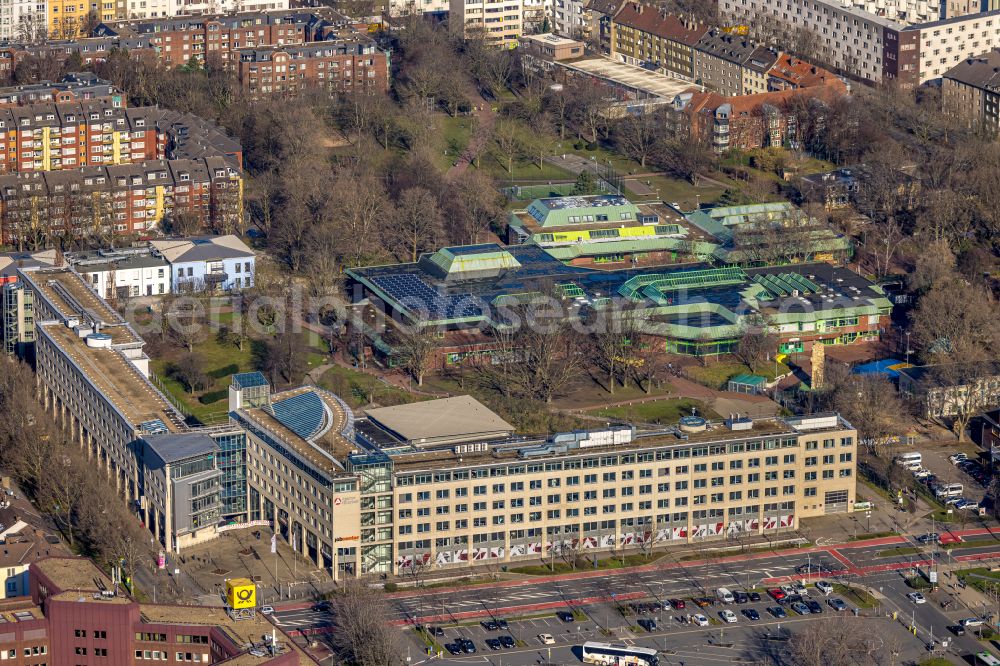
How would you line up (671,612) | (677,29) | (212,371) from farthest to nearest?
(677,29) → (212,371) → (671,612)

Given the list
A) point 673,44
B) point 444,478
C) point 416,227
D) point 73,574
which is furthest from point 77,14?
point 73,574

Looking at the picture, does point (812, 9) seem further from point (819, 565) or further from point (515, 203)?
point (819, 565)

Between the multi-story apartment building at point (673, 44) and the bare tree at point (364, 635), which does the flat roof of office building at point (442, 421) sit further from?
the multi-story apartment building at point (673, 44)

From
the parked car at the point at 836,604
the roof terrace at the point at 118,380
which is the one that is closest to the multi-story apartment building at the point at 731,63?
the roof terrace at the point at 118,380

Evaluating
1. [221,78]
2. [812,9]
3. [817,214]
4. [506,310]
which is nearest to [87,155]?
[221,78]

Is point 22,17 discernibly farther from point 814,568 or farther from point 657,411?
point 814,568

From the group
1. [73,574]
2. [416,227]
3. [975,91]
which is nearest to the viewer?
[73,574]
